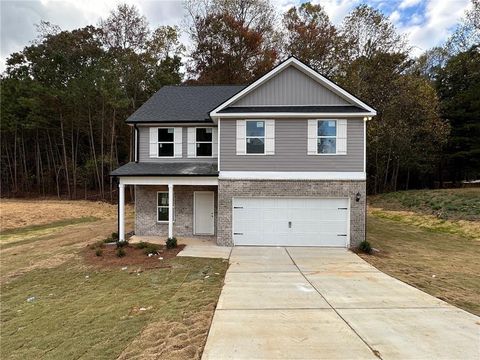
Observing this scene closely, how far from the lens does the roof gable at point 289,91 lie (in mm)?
12242

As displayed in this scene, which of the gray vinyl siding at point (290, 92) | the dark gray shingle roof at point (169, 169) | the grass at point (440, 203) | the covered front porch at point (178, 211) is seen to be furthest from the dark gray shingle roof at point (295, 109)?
the grass at point (440, 203)

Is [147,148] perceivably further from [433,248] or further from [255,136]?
[433,248]

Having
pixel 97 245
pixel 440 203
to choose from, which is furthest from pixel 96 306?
pixel 440 203

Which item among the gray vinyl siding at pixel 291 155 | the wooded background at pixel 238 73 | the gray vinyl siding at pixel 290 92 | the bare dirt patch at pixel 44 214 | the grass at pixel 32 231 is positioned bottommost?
the grass at pixel 32 231

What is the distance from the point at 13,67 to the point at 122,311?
3950cm

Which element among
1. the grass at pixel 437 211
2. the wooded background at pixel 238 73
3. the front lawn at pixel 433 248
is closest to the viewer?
the front lawn at pixel 433 248

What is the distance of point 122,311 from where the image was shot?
6.32 meters

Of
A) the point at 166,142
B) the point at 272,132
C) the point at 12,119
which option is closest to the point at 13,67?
the point at 12,119

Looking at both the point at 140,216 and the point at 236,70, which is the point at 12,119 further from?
the point at 140,216

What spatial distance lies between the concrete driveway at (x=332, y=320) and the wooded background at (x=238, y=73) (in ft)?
67.4

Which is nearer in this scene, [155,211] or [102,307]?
[102,307]

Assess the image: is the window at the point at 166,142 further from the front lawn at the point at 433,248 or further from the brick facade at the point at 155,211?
the front lawn at the point at 433,248

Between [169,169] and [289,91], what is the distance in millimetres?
5887

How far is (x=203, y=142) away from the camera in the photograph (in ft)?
46.2
